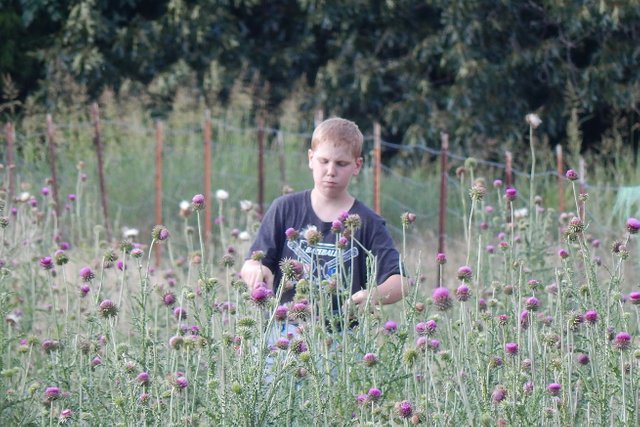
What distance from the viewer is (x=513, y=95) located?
13.7 m

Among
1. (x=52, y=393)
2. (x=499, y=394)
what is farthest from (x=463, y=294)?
(x=52, y=393)

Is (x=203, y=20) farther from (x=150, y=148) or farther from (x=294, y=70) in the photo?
(x=150, y=148)

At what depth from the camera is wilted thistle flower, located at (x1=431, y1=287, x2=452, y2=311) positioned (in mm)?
3219

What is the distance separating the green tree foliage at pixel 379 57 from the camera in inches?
527

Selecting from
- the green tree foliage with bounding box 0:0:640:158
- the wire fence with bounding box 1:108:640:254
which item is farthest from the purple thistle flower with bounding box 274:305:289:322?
the green tree foliage with bounding box 0:0:640:158

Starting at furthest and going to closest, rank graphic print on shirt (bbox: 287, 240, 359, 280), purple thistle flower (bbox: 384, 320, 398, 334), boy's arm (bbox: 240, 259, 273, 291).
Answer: graphic print on shirt (bbox: 287, 240, 359, 280) → boy's arm (bbox: 240, 259, 273, 291) → purple thistle flower (bbox: 384, 320, 398, 334)

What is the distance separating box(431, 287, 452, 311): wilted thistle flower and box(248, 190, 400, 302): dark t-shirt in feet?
2.60

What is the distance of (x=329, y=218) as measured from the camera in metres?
4.16

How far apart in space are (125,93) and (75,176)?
280 cm

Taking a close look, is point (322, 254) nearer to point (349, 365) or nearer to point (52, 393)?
point (349, 365)

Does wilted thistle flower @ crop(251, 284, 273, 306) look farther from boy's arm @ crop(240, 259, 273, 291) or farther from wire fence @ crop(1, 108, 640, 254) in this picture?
wire fence @ crop(1, 108, 640, 254)

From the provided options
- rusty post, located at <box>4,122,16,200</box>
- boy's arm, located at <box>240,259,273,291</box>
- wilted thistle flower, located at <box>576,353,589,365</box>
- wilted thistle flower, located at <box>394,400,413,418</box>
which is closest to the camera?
wilted thistle flower, located at <box>394,400,413,418</box>

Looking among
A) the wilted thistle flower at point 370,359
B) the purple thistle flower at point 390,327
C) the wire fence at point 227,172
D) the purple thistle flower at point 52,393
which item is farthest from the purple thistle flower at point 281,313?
the wire fence at point 227,172

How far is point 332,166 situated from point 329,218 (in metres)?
0.17
